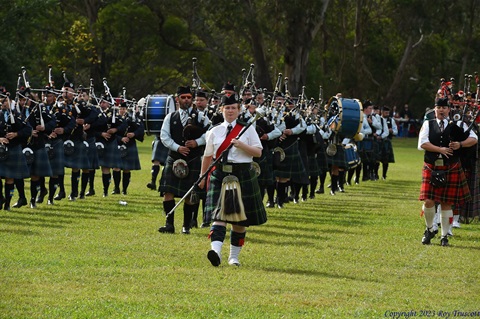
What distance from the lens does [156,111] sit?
1677 centimetres

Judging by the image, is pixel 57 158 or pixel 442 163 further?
pixel 57 158

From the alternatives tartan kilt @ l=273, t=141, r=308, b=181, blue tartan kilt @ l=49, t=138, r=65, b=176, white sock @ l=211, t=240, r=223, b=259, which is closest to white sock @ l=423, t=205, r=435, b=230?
white sock @ l=211, t=240, r=223, b=259

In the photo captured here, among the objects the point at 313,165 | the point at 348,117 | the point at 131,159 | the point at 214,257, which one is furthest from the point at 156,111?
the point at 214,257

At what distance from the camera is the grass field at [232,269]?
25.6 ft

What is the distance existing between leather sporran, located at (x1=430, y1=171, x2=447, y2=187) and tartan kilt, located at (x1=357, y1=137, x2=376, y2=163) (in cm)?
1211

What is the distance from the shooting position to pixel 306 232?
1328cm

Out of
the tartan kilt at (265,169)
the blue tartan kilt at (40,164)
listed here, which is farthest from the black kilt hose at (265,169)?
the blue tartan kilt at (40,164)

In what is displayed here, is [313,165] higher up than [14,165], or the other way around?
[14,165]

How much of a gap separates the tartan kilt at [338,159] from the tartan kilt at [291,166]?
381 centimetres

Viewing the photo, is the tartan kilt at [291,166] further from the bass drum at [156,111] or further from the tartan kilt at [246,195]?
the tartan kilt at [246,195]

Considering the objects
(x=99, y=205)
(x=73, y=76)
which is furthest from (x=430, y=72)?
(x=99, y=205)

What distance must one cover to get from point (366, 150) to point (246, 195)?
14.6 metres

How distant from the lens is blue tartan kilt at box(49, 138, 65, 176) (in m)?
16.1

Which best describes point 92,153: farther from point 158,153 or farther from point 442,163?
point 442,163
